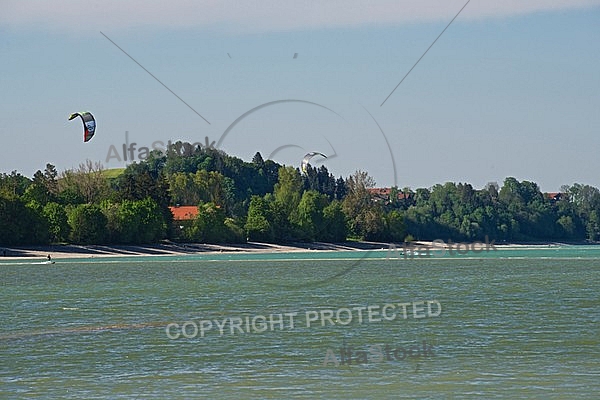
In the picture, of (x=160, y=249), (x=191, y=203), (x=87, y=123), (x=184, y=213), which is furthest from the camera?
(x=191, y=203)

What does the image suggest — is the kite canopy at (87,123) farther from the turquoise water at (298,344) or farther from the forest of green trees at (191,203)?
the forest of green trees at (191,203)

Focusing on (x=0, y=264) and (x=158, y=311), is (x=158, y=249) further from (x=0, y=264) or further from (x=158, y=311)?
(x=158, y=311)

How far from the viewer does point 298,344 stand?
2923cm

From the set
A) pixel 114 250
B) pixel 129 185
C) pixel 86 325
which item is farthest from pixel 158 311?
pixel 129 185

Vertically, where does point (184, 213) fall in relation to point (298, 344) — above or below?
above

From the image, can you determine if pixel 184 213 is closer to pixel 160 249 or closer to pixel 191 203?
pixel 191 203

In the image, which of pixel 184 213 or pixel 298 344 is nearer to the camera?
pixel 298 344

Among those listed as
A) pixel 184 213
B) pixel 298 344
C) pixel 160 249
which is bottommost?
pixel 298 344

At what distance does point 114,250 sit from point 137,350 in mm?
96149

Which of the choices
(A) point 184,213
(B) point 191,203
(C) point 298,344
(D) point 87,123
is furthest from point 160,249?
(C) point 298,344

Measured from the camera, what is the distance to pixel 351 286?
196 ft

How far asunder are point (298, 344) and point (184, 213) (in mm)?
112357

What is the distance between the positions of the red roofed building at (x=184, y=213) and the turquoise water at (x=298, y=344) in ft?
271

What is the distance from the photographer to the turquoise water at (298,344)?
72.4ft
